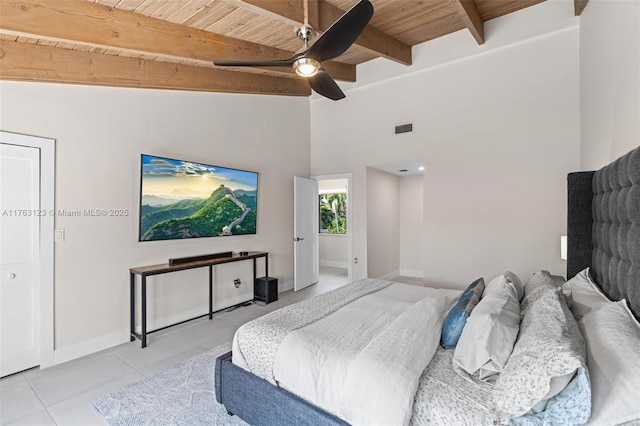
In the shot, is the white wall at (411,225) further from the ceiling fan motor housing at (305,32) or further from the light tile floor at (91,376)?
the ceiling fan motor housing at (305,32)

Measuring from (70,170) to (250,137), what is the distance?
7.74 ft

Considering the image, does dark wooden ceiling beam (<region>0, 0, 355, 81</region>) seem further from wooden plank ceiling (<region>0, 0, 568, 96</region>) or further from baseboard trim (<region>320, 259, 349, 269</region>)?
baseboard trim (<region>320, 259, 349, 269</region>)

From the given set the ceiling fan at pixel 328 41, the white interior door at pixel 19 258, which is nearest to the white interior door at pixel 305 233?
the ceiling fan at pixel 328 41

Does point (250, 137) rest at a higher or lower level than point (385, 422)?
higher

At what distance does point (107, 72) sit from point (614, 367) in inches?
170

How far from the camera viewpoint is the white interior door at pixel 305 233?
530 cm

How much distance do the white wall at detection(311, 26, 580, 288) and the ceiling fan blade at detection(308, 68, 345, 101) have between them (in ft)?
7.09

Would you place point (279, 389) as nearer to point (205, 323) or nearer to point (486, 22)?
point (205, 323)

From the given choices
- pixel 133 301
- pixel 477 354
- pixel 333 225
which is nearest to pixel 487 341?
pixel 477 354

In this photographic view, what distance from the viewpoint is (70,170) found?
2.93 m

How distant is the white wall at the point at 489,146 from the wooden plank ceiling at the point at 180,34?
554mm

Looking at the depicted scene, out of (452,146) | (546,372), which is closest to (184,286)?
(546,372)

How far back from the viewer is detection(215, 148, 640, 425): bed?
1.07 meters

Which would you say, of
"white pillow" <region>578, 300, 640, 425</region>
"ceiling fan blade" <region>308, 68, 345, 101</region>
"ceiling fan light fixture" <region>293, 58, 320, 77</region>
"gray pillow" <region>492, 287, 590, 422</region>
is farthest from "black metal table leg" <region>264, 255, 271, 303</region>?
"white pillow" <region>578, 300, 640, 425</region>
